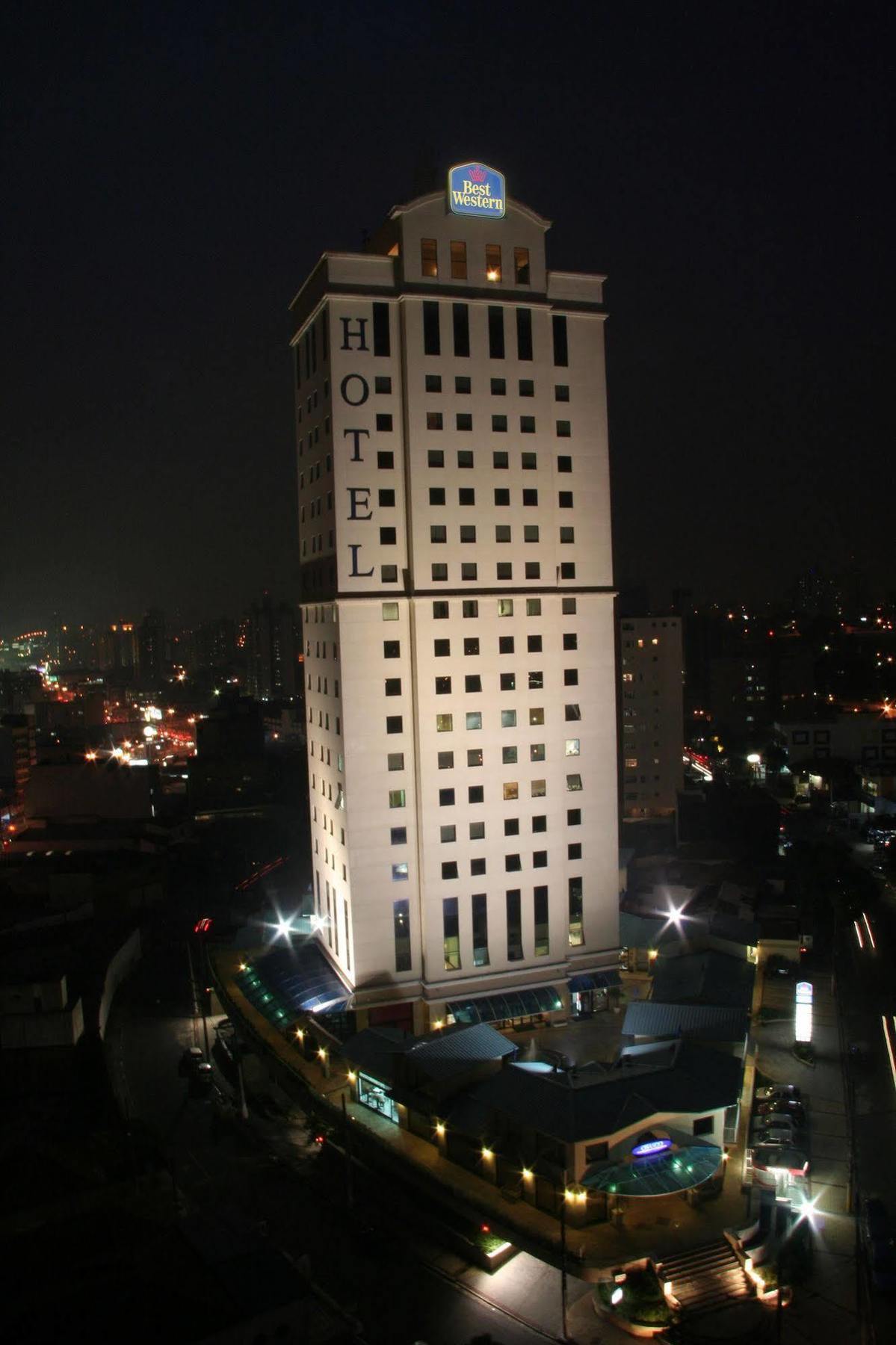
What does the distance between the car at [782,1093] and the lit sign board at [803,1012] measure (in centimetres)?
274

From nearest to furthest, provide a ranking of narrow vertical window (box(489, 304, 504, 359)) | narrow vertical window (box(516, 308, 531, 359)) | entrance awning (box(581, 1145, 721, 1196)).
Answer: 1. entrance awning (box(581, 1145, 721, 1196))
2. narrow vertical window (box(489, 304, 504, 359))
3. narrow vertical window (box(516, 308, 531, 359))

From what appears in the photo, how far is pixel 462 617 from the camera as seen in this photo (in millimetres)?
24625

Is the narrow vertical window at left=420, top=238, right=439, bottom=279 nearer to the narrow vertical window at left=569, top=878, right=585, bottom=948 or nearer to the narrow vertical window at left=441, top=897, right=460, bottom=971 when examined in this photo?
the narrow vertical window at left=441, top=897, right=460, bottom=971

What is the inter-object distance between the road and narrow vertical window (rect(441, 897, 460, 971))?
206 inches

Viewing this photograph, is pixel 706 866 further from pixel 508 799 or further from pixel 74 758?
pixel 74 758

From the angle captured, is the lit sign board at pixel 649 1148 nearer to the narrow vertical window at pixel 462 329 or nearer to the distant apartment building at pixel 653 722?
the narrow vertical window at pixel 462 329

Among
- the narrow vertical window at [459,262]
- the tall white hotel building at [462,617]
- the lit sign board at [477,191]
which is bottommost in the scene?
the tall white hotel building at [462,617]

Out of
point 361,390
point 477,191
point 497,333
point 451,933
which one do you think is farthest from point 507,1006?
Answer: point 477,191

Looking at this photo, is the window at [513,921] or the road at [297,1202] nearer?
the road at [297,1202]

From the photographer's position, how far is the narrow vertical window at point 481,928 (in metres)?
24.6

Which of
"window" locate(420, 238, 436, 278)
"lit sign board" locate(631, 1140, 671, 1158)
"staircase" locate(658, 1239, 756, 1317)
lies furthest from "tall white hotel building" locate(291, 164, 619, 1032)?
"staircase" locate(658, 1239, 756, 1317)

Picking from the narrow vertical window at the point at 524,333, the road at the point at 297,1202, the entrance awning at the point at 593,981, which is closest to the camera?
the road at the point at 297,1202

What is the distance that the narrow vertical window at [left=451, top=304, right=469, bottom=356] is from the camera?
2450 cm

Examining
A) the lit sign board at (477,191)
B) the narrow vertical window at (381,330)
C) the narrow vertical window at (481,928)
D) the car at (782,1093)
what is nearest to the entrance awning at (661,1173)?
the car at (782,1093)
